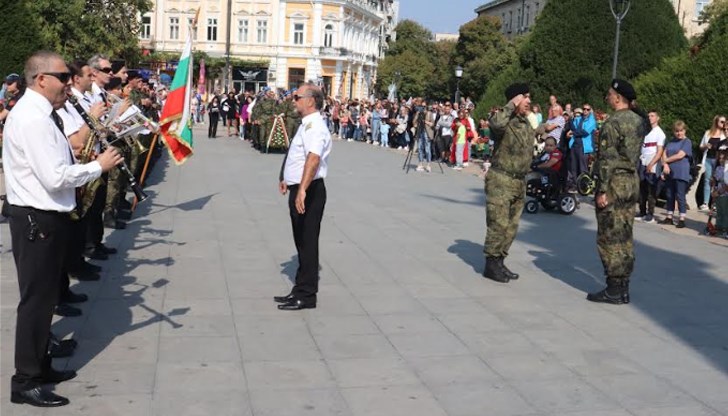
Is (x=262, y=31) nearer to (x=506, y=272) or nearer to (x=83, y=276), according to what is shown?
(x=506, y=272)

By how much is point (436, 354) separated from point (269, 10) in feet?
240

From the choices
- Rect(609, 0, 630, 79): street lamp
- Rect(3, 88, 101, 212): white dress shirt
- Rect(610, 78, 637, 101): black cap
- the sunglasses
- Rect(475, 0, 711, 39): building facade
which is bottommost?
Rect(3, 88, 101, 212): white dress shirt

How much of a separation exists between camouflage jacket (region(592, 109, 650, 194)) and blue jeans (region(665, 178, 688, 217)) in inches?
227

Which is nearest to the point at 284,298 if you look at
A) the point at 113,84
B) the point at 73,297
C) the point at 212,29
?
the point at 73,297

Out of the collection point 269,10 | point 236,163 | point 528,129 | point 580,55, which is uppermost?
point 269,10

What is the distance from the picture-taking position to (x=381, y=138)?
30.6 metres

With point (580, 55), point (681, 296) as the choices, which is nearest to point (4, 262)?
point (681, 296)

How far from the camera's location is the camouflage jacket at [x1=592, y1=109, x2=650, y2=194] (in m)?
7.58

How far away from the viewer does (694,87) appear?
1778 cm

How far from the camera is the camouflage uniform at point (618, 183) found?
760 cm

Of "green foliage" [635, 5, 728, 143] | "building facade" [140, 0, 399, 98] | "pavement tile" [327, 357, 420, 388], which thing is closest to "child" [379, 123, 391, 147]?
"green foliage" [635, 5, 728, 143]

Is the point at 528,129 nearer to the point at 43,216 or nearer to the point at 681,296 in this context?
the point at 681,296

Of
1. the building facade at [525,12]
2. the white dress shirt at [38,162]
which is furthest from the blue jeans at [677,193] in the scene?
the building facade at [525,12]

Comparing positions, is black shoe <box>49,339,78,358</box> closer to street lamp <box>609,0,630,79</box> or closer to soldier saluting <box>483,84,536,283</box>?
soldier saluting <box>483,84,536,283</box>
